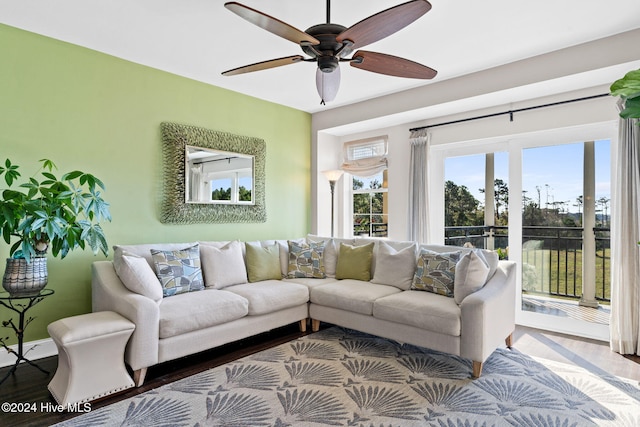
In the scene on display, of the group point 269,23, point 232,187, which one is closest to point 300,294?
point 232,187

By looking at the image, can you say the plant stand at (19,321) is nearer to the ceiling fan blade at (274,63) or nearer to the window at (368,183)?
the ceiling fan blade at (274,63)

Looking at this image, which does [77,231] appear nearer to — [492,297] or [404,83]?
[492,297]

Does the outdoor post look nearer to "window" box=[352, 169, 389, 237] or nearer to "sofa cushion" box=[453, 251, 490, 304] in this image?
"sofa cushion" box=[453, 251, 490, 304]

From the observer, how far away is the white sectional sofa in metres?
2.76

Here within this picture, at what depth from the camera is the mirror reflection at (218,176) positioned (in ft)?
13.4

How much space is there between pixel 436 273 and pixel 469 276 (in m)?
0.40

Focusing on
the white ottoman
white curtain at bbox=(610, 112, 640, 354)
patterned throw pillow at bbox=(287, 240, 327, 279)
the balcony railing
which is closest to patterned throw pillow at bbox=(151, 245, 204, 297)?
the white ottoman

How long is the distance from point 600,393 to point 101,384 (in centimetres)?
336

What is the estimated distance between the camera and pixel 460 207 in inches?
179

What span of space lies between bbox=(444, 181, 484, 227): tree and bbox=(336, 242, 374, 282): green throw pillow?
121 centimetres

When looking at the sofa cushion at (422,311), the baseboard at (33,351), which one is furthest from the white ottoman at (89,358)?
the sofa cushion at (422,311)

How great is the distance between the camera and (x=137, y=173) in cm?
368

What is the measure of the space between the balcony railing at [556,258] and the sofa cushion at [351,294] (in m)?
1.59

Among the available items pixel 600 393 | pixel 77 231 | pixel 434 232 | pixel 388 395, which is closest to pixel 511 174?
pixel 434 232
